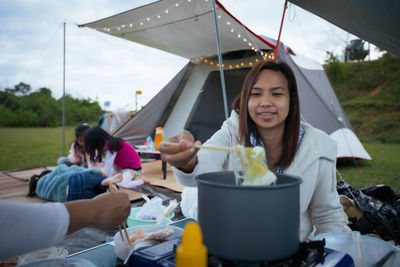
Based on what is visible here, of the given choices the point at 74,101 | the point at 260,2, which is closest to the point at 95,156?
the point at 260,2

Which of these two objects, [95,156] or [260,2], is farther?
[260,2]

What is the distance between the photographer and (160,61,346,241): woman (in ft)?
3.89

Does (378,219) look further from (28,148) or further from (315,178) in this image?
(28,148)

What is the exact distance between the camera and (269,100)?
1260mm

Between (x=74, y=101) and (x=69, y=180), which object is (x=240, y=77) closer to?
(x=69, y=180)

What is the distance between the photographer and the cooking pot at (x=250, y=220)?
55 centimetres

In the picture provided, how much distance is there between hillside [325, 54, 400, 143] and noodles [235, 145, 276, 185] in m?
12.4

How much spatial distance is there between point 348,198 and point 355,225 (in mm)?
239

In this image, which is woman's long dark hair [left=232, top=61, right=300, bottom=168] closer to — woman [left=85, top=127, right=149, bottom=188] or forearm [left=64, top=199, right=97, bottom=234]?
forearm [left=64, top=199, right=97, bottom=234]

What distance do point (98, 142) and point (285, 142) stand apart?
2.48 metres

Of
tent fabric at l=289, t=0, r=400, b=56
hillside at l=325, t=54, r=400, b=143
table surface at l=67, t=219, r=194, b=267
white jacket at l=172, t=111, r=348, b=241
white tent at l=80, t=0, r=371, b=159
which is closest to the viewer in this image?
table surface at l=67, t=219, r=194, b=267

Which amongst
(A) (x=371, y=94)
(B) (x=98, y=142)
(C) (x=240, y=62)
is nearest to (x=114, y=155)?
(B) (x=98, y=142)

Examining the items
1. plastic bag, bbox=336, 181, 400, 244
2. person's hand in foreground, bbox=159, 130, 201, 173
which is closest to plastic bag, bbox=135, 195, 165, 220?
person's hand in foreground, bbox=159, 130, 201, 173

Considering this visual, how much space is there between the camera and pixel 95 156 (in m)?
3.36
